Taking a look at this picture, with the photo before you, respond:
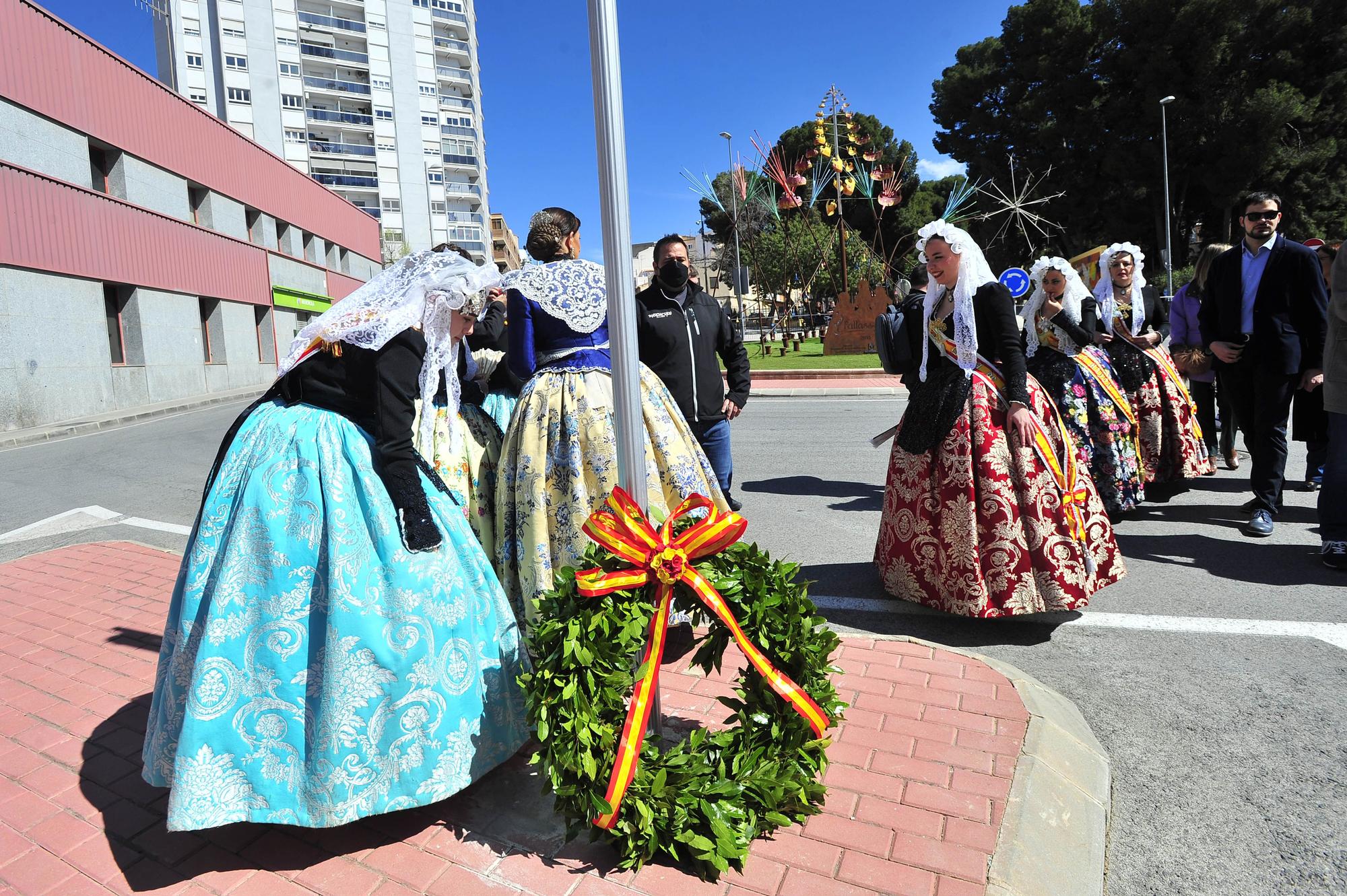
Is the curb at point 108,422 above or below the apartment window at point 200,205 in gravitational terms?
below

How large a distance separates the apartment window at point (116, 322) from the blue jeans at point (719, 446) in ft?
64.8

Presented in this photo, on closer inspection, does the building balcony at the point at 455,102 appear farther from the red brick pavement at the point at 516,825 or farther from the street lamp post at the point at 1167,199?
the red brick pavement at the point at 516,825

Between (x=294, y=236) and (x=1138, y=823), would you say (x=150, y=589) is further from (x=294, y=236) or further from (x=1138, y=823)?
(x=294, y=236)

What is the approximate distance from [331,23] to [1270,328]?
67.5 metres

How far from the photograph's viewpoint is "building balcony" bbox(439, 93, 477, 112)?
64.5m

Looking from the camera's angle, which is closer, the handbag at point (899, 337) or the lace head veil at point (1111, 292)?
the handbag at point (899, 337)

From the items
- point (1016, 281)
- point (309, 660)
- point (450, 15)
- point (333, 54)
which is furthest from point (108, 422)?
point (450, 15)

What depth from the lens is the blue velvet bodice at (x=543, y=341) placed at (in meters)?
3.38

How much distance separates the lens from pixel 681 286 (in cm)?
477

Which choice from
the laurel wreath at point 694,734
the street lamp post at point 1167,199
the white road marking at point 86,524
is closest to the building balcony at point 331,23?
the street lamp post at point 1167,199

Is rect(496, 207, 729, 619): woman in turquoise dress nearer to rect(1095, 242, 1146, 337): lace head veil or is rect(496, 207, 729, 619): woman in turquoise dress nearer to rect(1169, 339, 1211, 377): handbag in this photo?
rect(1095, 242, 1146, 337): lace head veil

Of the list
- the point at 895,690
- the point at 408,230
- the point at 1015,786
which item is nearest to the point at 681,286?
the point at 895,690

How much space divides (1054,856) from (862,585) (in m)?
2.44

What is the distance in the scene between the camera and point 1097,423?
225 inches
